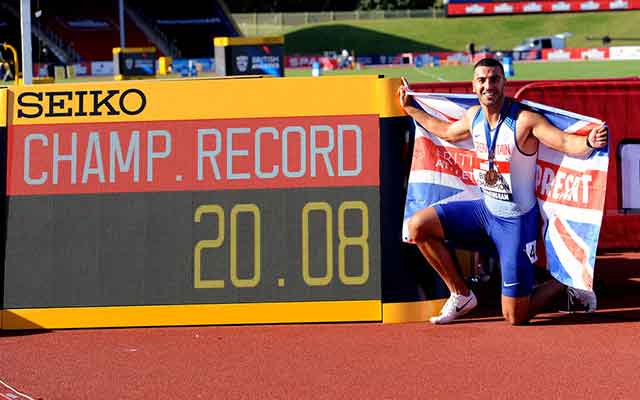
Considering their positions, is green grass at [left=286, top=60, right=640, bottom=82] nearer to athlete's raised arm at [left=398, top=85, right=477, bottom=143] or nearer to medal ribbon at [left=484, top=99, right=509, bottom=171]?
athlete's raised arm at [left=398, top=85, right=477, bottom=143]

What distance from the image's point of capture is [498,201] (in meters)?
6.25

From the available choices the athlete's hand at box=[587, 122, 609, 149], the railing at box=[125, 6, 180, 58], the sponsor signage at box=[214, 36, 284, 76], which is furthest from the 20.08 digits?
the railing at box=[125, 6, 180, 58]

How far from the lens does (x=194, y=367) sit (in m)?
5.45

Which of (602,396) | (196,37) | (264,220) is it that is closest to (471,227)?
(264,220)

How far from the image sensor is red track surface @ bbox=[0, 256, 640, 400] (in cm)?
499

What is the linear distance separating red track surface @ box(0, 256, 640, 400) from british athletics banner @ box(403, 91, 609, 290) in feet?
1.54

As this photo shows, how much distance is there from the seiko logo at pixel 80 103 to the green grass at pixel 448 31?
228 feet

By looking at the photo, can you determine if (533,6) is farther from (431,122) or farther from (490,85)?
(490,85)

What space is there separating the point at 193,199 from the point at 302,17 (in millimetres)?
79912

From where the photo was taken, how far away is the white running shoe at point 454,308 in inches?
250

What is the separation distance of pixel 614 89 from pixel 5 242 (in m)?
5.08

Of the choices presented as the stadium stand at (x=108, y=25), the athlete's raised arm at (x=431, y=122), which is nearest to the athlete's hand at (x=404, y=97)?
the athlete's raised arm at (x=431, y=122)

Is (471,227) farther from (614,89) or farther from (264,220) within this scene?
(614,89)

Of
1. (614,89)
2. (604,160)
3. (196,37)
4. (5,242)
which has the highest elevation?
(196,37)
